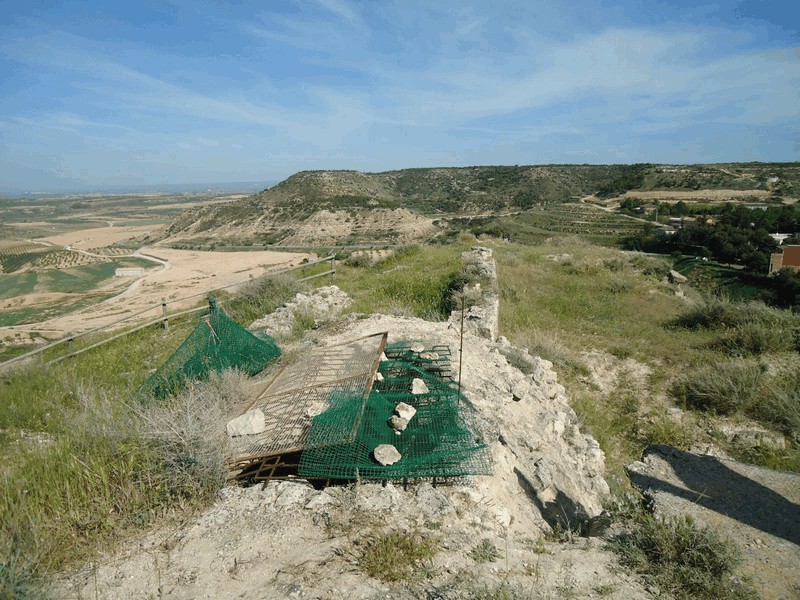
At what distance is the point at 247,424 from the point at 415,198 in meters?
70.5

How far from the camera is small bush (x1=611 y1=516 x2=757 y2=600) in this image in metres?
2.44

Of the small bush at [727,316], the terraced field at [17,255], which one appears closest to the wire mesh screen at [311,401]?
the small bush at [727,316]

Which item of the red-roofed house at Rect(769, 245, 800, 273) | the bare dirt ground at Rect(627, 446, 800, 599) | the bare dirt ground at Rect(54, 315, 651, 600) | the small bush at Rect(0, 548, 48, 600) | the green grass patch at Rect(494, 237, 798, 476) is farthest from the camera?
the red-roofed house at Rect(769, 245, 800, 273)

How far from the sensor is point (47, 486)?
2.85m

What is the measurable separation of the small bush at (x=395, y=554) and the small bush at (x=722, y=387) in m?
5.96

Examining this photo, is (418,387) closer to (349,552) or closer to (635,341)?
(349,552)

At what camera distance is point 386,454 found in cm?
364

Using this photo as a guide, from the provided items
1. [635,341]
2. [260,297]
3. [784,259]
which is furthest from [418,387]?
[784,259]

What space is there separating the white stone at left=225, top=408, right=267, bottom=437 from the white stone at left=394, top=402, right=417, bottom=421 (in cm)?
143

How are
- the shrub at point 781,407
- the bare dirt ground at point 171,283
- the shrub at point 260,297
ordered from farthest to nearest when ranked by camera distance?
the bare dirt ground at point 171,283 < the shrub at point 260,297 < the shrub at point 781,407

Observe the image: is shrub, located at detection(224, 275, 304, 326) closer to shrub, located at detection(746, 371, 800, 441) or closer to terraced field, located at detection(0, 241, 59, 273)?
shrub, located at detection(746, 371, 800, 441)

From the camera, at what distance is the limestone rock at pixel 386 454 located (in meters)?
3.59

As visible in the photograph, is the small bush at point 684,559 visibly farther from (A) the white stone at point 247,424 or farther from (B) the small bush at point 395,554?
(A) the white stone at point 247,424

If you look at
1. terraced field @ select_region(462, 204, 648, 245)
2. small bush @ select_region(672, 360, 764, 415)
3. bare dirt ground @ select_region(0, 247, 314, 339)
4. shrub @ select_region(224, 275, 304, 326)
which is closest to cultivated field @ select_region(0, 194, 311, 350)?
bare dirt ground @ select_region(0, 247, 314, 339)
